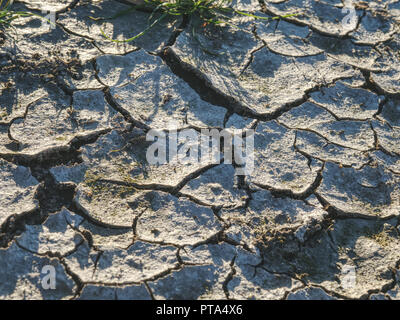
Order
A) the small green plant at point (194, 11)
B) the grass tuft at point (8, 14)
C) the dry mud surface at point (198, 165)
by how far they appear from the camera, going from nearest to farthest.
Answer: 1. the dry mud surface at point (198, 165)
2. the grass tuft at point (8, 14)
3. the small green plant at point (194, 11)

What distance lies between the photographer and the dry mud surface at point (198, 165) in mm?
2078

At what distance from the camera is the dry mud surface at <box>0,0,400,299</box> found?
2078 millimetres

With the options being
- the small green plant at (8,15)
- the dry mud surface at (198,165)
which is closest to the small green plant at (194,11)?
the dry mud surface at (198,165)

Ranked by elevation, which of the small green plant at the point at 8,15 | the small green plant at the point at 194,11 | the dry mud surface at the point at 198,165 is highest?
the small green plant at the point at 194,11

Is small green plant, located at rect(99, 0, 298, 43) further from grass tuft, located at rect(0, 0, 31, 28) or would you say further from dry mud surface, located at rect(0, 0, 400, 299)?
grass tuft, located at rect(0, 0, 31, 28)

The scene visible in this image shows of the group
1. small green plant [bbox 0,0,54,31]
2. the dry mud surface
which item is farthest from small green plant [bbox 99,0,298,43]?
small green plant [bbox 0,0,54,31]

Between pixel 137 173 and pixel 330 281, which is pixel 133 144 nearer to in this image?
pixel 137 173

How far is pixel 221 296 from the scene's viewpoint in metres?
2.03

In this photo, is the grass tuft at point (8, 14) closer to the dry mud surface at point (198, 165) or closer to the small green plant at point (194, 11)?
the dry mud surface at point (198, 165)

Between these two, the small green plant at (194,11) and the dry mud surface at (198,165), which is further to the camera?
the small green plant at (194,11)

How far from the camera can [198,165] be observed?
2453 millimetres

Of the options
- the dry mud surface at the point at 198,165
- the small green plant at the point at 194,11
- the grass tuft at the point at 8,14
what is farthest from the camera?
the small green plant at the point at 194,11
